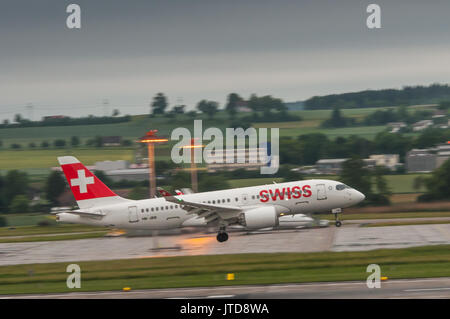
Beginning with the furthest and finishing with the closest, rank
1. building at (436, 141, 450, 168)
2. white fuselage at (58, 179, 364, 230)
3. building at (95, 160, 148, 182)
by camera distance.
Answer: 1. building at (95, 160, 148, 182)
2. building at (436, 141, 450, 168)
3. white fuselage at (58, 179, 364, 230)

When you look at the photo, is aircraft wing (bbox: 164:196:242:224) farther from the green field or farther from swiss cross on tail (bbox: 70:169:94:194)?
the green field

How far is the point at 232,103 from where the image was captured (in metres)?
132

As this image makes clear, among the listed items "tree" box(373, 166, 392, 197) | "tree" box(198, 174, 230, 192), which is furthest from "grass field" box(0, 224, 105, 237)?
"tree" box(373, 166, 392, 197)

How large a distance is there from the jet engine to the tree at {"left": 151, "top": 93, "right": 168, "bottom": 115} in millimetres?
88603

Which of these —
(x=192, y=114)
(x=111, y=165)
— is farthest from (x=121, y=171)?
(x=192, y=114)

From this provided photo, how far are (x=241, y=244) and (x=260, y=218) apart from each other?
6.37 ft

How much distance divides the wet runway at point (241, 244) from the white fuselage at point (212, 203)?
1545 mm

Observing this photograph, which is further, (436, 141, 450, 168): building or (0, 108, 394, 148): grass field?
(0, 108, 394, 148): grass field

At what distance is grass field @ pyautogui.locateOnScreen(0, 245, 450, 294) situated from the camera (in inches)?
1037

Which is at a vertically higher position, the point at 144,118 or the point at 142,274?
the point at 144,118

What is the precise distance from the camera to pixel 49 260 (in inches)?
1454

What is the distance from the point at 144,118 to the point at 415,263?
10484cm
